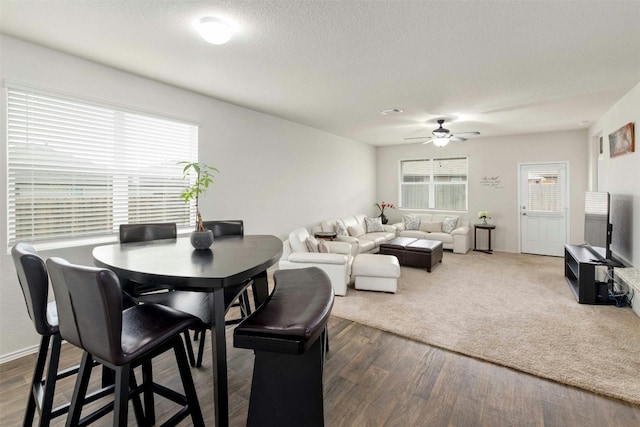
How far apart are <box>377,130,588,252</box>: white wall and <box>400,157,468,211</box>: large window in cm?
20

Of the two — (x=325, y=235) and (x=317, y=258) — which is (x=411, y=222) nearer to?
(x=325, y=235)

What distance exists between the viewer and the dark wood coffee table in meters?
5.06

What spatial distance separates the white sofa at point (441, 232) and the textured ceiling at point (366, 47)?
9.87 ft

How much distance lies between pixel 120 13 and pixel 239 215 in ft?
8.58

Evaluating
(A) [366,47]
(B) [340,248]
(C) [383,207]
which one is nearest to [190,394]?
(A) [366,47]

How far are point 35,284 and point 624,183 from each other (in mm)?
5473

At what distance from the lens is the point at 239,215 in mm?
4309

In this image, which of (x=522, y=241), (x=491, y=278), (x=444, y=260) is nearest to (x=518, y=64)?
(x=491, y=278)

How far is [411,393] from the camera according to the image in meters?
2.04

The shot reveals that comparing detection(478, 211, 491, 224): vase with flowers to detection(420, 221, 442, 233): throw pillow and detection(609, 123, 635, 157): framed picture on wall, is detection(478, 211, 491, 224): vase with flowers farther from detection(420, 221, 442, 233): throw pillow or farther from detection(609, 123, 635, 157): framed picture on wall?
detection(609, 123, 635, 157): framed picture on wall

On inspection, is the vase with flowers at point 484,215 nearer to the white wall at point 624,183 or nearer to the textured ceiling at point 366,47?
the white wall at point 624,183

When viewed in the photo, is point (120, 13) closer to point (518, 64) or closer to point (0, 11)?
point (0, 11)

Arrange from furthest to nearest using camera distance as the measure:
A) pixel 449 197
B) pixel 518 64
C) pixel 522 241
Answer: pixel 449 197 < pixel 522 241 < pixel 518 64

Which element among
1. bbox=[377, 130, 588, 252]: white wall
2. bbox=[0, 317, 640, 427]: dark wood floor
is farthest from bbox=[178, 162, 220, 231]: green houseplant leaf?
bbox=[377, 130, 588, 252]: white wall
